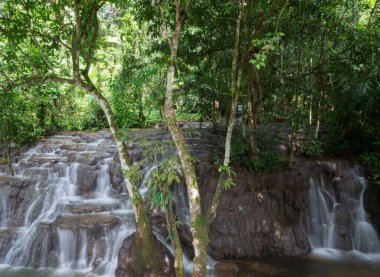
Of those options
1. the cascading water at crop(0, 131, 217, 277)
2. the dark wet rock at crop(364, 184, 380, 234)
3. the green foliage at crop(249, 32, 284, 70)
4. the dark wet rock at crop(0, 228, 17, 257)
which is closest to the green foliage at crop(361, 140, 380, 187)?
the dark wet rock at crop(364, 184, 380, 234)

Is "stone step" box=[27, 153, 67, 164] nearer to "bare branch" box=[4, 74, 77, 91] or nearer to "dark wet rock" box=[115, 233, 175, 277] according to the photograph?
"bare branch" box=[4, 74, 77, 91]

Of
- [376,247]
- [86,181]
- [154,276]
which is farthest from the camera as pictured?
[86,181]

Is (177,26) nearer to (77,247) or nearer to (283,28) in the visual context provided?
(283,28)

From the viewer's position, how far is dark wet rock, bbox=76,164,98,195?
877cm

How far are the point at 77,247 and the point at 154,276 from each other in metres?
2.15

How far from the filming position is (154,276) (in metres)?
5.61

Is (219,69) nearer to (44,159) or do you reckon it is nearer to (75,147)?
(75,147)

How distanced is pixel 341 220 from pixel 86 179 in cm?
674

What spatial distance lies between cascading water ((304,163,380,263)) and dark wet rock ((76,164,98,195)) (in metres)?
5.69

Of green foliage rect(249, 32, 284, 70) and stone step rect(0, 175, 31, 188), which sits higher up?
green foliage rect(249, 32, 284, 70)

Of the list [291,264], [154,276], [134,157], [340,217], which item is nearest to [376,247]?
[340,217]

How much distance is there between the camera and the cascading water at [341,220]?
752 centimetres

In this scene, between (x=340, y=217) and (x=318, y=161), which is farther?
(x=318, y=161)

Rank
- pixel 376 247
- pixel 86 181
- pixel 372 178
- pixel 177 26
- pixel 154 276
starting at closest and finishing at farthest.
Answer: pixel 177 26 < pixel 154 276 < pixel 376 247 < pixel 372 178 < pixel 86 181
